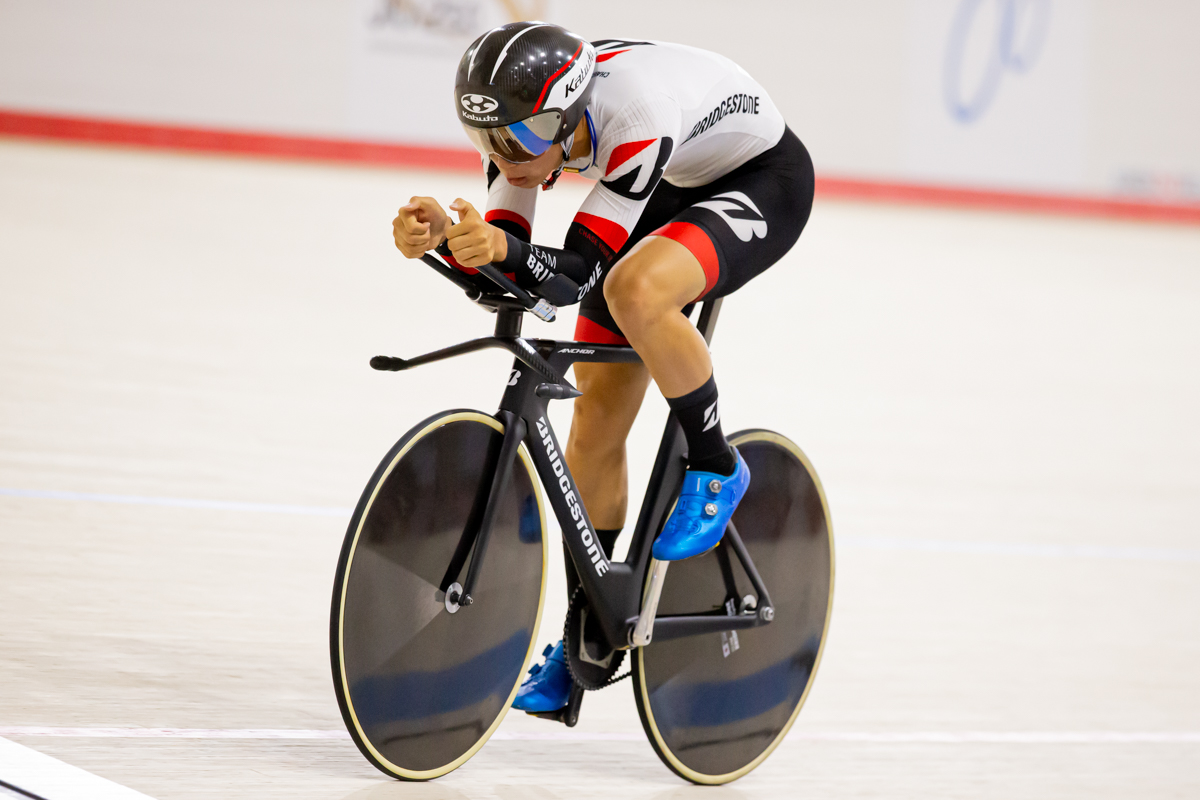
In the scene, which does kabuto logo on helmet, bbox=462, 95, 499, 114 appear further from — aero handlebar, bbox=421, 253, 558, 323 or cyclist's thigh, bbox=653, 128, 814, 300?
cyclist's thigh, bbox=653, 128, 814, 300

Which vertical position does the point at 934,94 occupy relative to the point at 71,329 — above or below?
below

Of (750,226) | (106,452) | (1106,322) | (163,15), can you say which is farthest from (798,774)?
(163,15)

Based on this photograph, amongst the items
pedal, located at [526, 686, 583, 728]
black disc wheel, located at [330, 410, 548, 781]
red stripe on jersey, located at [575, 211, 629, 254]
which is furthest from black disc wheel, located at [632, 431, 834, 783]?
red stripe on jersey, located at [575, 211, 629, 254]

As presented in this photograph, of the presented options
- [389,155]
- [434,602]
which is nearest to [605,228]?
[434,602]

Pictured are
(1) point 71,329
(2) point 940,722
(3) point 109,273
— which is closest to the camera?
(2) point 940,722

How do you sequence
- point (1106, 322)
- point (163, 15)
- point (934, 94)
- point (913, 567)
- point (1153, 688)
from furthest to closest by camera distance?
point (934, 94), point (163, 15), point (1106, 322), point (913, 567), point (1153, 688)

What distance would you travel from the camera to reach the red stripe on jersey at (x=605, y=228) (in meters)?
2.18

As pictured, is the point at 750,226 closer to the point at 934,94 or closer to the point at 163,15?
the point at 163,15

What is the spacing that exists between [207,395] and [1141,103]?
45.4 feet

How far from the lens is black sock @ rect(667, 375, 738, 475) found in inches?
93.7

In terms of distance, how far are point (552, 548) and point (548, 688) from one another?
4.94 ft

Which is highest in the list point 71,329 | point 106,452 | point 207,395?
point 106,452

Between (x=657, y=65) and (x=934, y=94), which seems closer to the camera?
(x=657, y=65)

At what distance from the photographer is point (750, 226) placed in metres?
2.48
